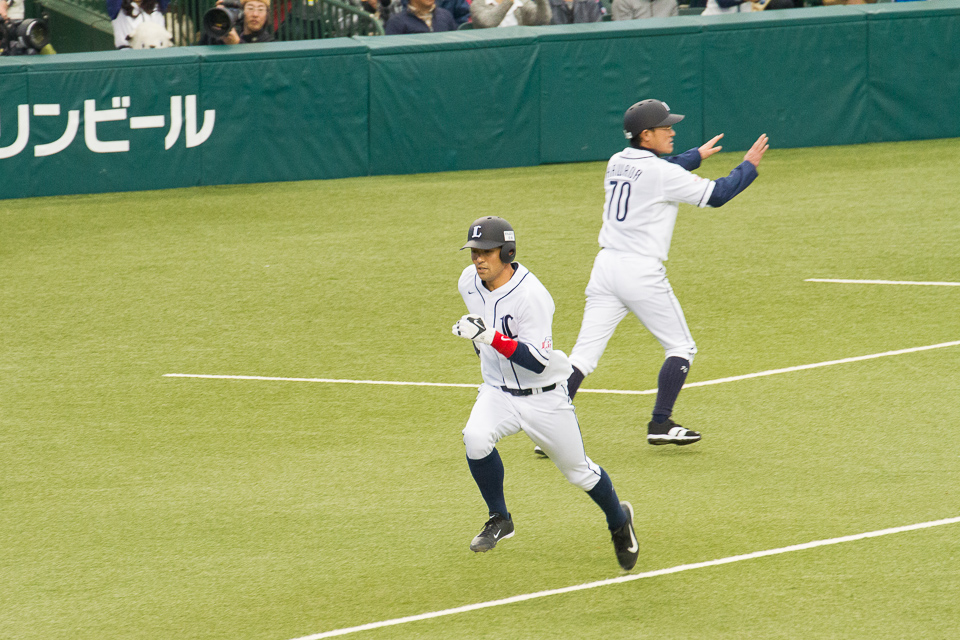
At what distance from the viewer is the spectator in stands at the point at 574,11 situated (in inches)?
682

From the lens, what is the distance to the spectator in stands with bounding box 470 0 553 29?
16.8 metres

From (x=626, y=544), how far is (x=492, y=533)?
636 millimetres

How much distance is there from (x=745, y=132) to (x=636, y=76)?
1646 millimetres

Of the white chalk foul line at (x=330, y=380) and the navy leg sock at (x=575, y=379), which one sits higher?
the navy leg sock at (x=575, y=379)

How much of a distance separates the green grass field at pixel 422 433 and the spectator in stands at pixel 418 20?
302 centimetres

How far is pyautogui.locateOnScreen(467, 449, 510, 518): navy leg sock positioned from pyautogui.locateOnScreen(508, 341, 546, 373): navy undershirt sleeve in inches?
20.6

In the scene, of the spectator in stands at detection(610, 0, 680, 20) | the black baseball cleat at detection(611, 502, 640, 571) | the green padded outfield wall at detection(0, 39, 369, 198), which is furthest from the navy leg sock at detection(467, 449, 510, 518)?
the spectator in stands at detection(610, 0, 680, 20)

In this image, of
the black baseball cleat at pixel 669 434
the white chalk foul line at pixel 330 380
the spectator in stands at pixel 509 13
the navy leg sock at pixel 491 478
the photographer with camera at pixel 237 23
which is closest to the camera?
the navy leg sock at pixel 491 478

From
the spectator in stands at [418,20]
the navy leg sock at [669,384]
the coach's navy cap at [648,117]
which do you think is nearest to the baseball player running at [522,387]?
the navy leg sock at [669,384]

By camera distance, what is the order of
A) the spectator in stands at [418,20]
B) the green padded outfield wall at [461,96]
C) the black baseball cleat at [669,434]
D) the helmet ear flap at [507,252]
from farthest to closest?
the spectator in stands at [418,20] < the green padded outfield wall at [461,96] < the black baseball cleat at [669,434] < the helmet ear flap at [507,252]

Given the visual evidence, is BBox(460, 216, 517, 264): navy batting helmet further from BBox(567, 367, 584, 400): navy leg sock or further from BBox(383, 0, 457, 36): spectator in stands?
BBox(383, 0, 457, 36): spectator in stands

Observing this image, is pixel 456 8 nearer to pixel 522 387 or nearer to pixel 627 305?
pixel 627 305

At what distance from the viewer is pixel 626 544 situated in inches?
237

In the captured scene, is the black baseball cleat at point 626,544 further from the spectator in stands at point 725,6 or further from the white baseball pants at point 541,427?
the spectator in stands at point 725,6
